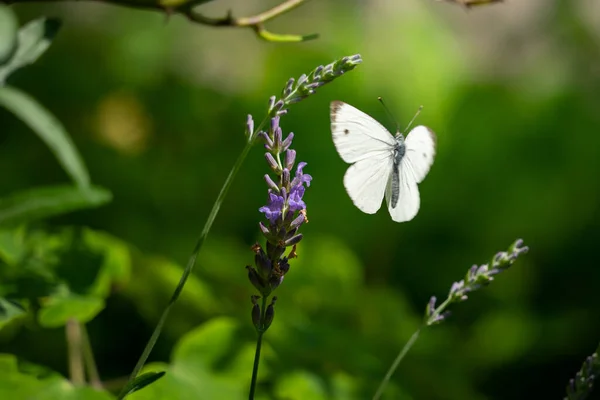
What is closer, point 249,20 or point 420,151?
point 420,151

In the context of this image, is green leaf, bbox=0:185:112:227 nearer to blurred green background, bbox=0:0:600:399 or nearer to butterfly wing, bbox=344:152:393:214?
blurred green background, bbox=0:0:600:399

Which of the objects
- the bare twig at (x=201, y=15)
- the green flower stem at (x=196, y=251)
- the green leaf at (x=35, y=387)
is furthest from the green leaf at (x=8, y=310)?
the bare twig at (x=201, y=15)

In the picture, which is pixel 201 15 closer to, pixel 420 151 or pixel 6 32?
pixel 6 32

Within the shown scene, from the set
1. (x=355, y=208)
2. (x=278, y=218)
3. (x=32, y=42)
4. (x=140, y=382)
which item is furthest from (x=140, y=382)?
(x=355, y=208)

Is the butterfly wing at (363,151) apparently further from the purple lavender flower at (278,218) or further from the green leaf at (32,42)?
the green leaf at (32,42)

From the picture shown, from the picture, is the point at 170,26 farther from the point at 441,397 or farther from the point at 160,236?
the point at 441,397

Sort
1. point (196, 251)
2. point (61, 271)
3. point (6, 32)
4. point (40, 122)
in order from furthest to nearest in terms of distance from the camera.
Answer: point (61, 271) → point (40, 122) → point (6, 32) → point (196, 251)
